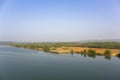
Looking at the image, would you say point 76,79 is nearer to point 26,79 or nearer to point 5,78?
point 26,79

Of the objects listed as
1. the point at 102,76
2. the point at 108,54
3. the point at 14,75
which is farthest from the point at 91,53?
the point at 14,75

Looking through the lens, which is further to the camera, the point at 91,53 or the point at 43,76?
the point at 91,53

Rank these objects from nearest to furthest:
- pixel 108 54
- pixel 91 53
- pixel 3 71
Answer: pixel 3 71 → pixel 108 54 → pixel 91 53

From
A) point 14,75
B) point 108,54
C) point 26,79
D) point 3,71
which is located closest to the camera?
point 26,79

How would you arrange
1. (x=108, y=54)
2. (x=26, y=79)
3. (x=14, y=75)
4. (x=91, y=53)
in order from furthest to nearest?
1. (x=91, y=53)
2. (x=108, y=54)
3. (x=14, y=75)
4. (x=26, y=79)

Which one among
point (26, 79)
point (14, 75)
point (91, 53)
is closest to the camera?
point (26, 79)

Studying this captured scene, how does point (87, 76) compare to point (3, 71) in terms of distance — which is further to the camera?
point (3, 71)

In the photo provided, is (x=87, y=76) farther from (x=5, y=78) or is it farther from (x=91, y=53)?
(x=91, y=53)

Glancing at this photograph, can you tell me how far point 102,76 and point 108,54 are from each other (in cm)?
808

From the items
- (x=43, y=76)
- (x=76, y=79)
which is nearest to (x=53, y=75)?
(x=43, y=76)

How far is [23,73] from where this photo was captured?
24.5 ft

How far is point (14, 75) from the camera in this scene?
279 inches

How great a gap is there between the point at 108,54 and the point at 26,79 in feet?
32.5

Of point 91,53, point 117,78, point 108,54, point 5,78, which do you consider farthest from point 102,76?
point 91,53
